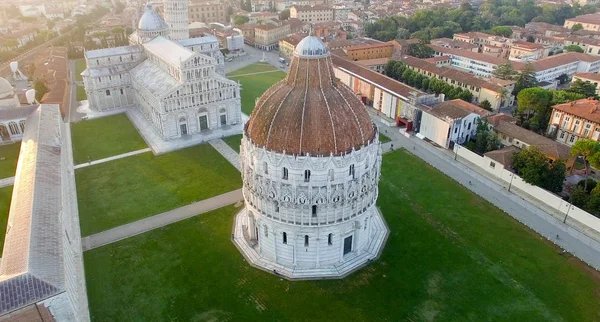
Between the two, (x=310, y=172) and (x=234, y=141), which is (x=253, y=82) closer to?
(x=234, y=141)

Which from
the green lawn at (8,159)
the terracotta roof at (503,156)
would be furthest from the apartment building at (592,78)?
the green lawn at (8,159)

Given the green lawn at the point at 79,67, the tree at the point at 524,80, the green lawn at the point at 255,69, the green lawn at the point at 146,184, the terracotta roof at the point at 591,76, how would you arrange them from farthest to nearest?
1. the green lawn at the point at 255,69
2. the green lawn at the point at 79,67
3. the terracotta roof at the point at 591,76
4. the tree at the point at 524,80
5. the green lawn at the point at 146,184

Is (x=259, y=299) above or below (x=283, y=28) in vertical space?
below

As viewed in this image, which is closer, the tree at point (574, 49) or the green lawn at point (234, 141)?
the green lawn at point (234, 141)

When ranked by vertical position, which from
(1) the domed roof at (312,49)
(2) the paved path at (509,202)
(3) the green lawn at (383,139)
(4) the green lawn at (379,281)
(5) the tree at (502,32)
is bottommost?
(4) the green lawn at (379,281)

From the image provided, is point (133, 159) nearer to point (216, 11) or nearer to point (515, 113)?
point (515, 113)

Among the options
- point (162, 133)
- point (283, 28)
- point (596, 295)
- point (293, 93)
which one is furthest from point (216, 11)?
point (596, 295)

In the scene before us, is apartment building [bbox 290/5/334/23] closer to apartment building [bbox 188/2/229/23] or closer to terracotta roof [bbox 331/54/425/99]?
apartment building [bbox 188/2/229/23]

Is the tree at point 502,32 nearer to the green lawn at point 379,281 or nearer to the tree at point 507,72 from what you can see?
the tree at point 507,72
